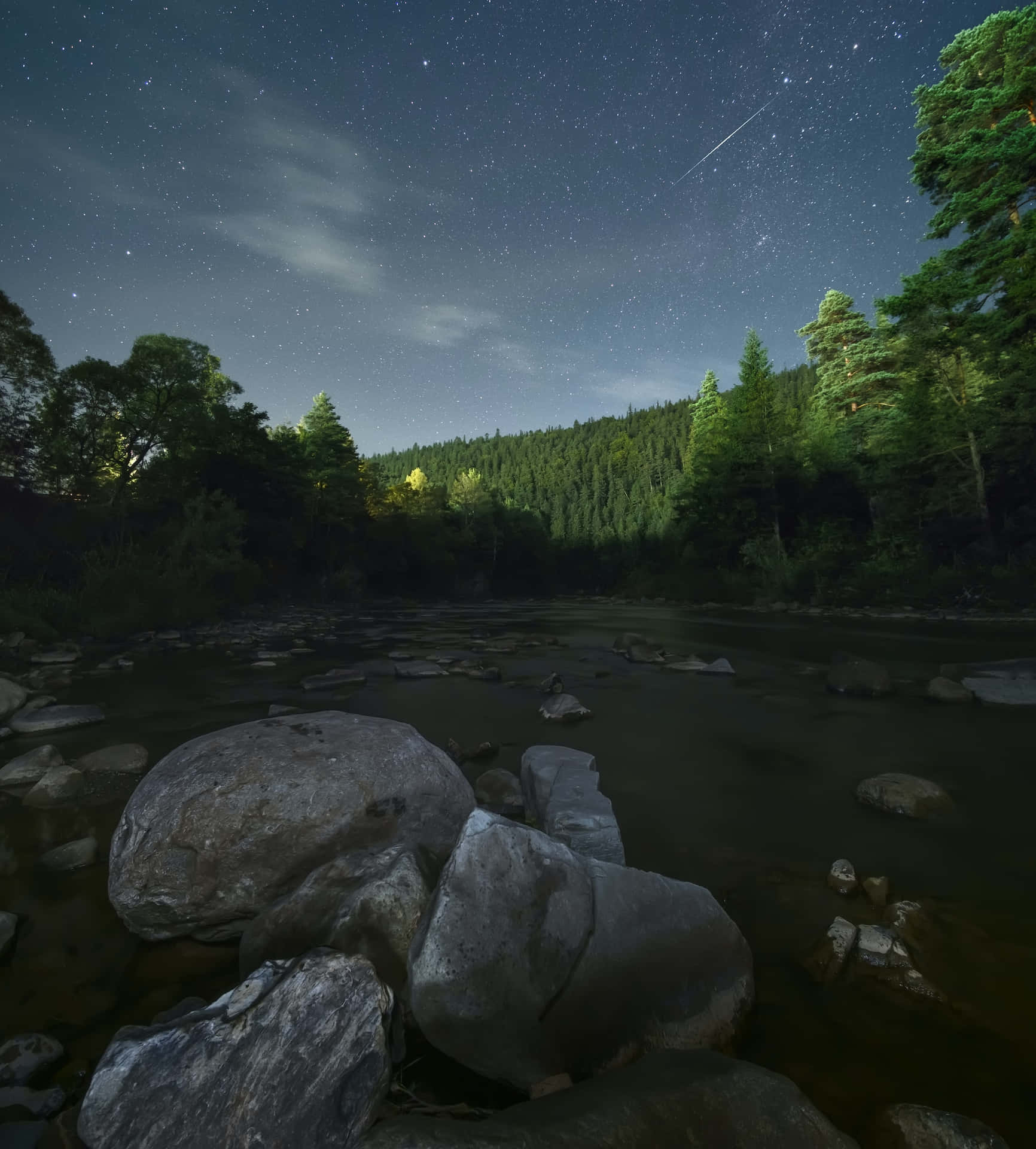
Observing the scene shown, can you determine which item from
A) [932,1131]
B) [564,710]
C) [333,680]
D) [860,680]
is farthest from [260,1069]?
[860,680]

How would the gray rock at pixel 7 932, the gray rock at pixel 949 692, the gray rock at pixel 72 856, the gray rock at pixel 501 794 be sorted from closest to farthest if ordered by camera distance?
the gray rock at pixel 7 932
the gray rock at pixel 72 856
the gray rock at pixel 501 794
the gray rock at pixel 949 692

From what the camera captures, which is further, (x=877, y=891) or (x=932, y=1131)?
(x=877, y=891)

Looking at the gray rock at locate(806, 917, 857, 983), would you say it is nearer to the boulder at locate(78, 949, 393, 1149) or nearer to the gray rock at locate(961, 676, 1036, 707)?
the boulder at locate(78, 949, 393, 1149)

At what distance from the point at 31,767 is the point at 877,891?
24.9 feet

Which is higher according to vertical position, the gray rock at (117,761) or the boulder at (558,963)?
the boulder at (558,963)

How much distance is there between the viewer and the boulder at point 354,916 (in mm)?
2438

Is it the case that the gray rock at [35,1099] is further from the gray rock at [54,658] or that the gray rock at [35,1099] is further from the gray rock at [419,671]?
the gray rock at [54,658]

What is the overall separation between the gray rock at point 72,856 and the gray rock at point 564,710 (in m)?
5.47

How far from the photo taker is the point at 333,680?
1076cm

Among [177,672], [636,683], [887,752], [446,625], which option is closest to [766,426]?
[446,625]

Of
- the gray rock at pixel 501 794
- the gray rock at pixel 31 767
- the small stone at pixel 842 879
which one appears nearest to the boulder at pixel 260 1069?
the gray rock at pixel 501 794

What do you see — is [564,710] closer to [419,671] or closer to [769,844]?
[769,844]

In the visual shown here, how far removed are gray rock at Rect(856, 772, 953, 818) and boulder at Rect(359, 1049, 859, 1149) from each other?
148 inches

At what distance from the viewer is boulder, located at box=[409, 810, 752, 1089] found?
2123mm
